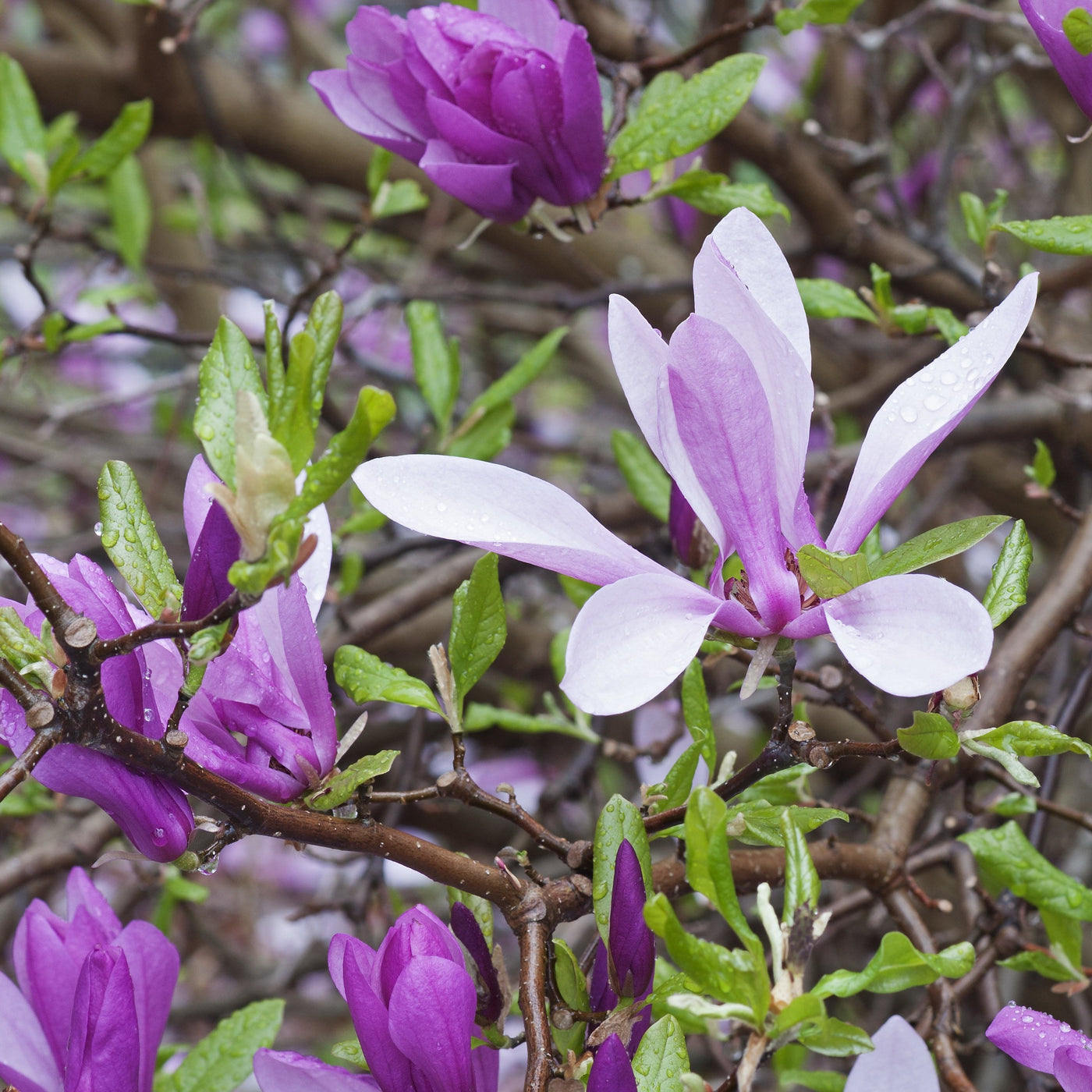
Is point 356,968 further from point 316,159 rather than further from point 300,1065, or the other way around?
point 316,159

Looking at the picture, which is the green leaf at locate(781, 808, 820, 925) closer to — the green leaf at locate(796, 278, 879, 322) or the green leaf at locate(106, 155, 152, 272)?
the green leaf at locate(796, 278, 879, 322)

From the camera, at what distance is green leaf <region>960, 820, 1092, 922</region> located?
29.7 inches

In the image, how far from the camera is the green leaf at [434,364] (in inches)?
46.6

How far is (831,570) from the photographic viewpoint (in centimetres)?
50

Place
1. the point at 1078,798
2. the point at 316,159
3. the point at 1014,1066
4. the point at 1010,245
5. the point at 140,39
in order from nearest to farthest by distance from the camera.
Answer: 1. the point at 1014,1066
2. the point at 1078,798
3. the point at 140,39
4. the point at 316,159
5. the point at 1010,245

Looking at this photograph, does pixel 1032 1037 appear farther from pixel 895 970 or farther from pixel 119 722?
pixel 119 722

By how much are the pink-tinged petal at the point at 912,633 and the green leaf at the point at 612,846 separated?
165mm

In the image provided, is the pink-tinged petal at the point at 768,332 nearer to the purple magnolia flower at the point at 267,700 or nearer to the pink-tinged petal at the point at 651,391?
the pink-tinged petal at the point at 651,391

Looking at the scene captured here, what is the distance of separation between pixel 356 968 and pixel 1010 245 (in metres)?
2.14

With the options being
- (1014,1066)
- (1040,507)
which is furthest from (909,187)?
(1014,1066)

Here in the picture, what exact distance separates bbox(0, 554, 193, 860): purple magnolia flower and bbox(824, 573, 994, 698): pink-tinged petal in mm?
334

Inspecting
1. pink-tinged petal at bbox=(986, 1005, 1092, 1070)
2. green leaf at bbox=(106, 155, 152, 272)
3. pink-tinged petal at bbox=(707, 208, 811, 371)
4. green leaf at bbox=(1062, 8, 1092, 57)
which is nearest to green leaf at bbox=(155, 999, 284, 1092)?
pink-tinged petal at bbox=(986, 1005, 1092, 1070)

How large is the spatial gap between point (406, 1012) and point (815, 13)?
82cm

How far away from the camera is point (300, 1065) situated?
0.61 m
